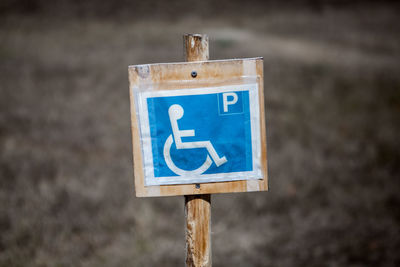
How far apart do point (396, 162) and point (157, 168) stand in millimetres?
5108

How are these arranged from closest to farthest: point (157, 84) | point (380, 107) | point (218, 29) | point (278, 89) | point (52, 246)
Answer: point (157, 84), point (52, 246), point (380, 107), point (278, 89), point (218, 29)

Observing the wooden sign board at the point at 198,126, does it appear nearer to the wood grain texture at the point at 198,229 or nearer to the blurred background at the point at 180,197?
the wood grain texture at the point at 198,229

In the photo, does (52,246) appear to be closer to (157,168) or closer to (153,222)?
(153,222)

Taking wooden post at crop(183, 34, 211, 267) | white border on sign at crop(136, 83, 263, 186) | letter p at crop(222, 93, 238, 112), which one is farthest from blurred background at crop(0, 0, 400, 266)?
letter p at crop(222, 93, 238, 112)

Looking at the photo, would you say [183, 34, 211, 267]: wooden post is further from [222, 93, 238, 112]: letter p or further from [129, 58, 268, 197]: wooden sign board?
[222, 93, 238, 112]: letter p

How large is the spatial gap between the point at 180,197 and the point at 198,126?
3.41 meters

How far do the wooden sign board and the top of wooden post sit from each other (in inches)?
2.2

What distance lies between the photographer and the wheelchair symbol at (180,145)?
4.69 ft

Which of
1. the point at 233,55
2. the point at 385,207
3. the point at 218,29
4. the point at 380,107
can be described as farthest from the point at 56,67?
the point at 218,29

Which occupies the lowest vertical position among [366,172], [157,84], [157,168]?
[366,172]

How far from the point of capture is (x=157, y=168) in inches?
57.9

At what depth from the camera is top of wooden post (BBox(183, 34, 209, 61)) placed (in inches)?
57.7

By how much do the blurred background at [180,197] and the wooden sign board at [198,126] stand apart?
2.20 metres

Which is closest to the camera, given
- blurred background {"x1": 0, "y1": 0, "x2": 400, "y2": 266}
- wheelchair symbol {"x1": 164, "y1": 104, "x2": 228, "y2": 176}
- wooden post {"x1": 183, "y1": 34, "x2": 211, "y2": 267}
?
wheelchair symbol {"x1": 164, "y1": 104, "x2": 228, "y2": 176}
